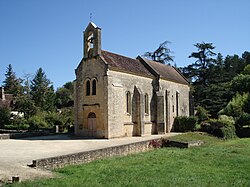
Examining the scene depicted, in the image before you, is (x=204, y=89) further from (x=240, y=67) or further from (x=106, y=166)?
(x=106, y=166)

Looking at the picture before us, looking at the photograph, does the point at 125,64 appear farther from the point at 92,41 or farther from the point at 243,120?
the point at 243,120

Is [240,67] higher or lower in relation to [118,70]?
higher

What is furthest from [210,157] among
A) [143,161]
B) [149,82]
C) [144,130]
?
[149,82]

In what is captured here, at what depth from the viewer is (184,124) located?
112 feet

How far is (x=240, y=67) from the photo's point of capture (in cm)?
7362

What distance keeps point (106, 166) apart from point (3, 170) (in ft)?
16.0

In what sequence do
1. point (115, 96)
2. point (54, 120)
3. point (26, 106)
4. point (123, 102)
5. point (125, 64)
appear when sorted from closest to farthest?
point (115, 96) → point (123, 102) → point (125, 64) → point (54, 120) → point (26, 106)

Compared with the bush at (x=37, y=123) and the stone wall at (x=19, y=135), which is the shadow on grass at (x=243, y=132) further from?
the bush at (x=37, y=123)

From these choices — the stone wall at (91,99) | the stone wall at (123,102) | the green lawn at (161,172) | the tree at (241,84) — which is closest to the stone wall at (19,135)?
the stone wall at (91,99)

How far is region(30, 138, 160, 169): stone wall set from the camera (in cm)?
1329

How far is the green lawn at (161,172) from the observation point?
35.1ft

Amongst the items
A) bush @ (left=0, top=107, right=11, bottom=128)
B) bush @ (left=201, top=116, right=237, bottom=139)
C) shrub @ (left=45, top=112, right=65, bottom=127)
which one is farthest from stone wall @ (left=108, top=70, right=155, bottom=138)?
bush @ (left=0, top=107, right=11, bottom=128)

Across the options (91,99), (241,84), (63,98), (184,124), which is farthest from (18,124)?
(63,98)

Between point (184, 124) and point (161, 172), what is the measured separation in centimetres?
2233
